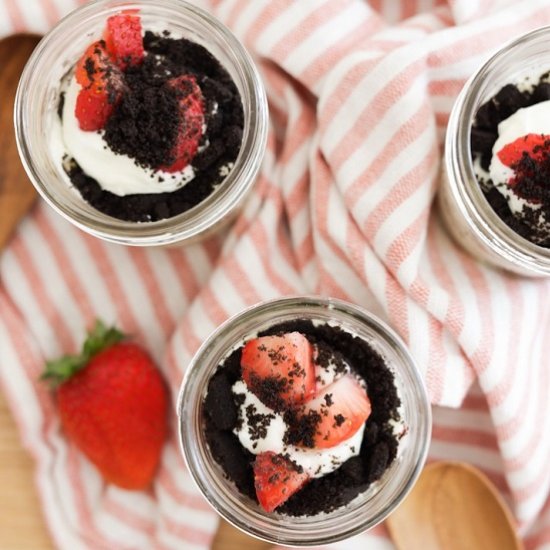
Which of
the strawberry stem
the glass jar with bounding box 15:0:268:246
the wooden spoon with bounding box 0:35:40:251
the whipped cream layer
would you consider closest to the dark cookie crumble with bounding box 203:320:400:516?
the whipped cream layer

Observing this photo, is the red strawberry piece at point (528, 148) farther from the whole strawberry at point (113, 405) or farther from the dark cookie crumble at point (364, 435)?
the whole strawberry at point (113, 405)

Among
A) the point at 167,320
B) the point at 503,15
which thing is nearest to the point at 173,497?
the point at 167,320

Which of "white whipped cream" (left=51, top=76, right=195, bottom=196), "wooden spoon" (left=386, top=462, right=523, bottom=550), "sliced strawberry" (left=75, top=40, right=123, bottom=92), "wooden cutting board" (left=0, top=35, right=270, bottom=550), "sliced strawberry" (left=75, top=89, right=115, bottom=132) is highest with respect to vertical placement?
"sliced strawberry" (left=75, top=40, right=123, bottom=92)

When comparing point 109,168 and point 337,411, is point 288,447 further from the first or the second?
point 109,168

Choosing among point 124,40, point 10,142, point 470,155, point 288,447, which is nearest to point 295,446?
point 288,447

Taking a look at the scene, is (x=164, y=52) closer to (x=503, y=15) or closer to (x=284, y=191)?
(x=284, y=191)

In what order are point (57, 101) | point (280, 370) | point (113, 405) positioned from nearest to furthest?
point (280, 370) → point (57, 101) → point (113, 405)

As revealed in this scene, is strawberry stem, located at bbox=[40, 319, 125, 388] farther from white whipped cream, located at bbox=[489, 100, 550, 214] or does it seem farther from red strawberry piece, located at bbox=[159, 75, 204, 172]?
white whipped cream, located at bbox=[489, 100, 550, 214]

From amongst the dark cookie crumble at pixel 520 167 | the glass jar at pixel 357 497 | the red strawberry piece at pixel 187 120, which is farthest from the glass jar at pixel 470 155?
the red strawberry piece at pixel 187 120
